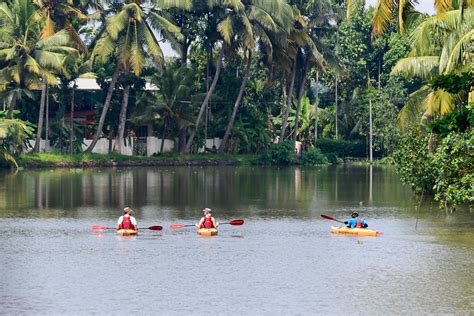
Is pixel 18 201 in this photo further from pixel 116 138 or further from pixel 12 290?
pixel 116 138

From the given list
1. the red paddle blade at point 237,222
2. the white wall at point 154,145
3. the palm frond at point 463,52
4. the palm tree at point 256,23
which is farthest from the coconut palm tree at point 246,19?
the palm frond at point 463,52

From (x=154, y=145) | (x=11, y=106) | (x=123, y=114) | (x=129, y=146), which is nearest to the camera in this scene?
(x=11, y=106)

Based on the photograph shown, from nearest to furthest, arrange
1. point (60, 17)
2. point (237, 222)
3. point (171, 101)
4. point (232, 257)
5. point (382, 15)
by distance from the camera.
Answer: point (382, 15)
point (232, 257)
point (237, 222)
point (60, 17)
point (171, 101)

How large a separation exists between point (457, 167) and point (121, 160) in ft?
168

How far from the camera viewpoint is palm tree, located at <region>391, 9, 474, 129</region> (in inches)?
1281

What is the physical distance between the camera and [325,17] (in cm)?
8638

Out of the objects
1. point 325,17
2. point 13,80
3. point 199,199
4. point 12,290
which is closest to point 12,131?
point 13,80

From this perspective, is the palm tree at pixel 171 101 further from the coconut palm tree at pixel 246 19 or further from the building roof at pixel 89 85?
the building roof at pixel 89 85

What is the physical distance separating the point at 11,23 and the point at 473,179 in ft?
Answer: 153

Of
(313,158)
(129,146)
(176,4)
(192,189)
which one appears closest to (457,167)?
(192,189)

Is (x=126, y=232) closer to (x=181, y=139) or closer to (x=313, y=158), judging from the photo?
(x=181, y=139)

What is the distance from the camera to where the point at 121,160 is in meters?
78.7

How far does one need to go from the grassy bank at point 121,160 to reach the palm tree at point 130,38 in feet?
9.85

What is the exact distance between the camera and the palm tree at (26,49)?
226ft
